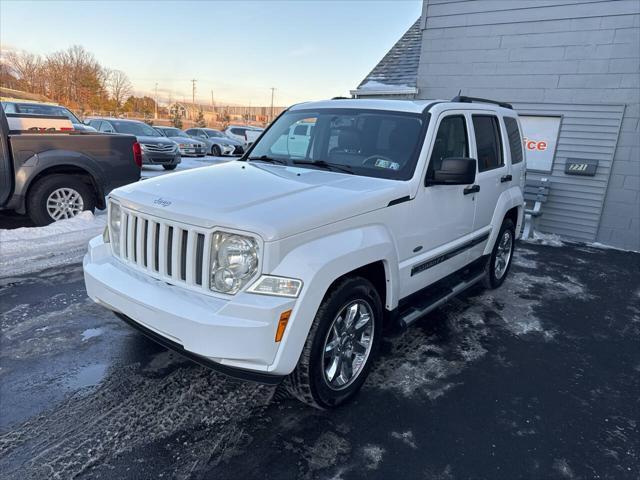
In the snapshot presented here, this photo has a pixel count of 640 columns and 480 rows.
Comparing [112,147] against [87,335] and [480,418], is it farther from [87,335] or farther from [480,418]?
[480,418]

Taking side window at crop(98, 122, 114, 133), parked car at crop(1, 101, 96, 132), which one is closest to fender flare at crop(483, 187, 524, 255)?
parked car at crop(1, 101, 96, 132)

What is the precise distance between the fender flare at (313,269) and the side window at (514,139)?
3.23 meters

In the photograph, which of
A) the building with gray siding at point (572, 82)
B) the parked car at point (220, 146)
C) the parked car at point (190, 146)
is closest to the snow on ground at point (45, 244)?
the building with gray siding at point (572, 82)

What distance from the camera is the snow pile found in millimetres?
5090

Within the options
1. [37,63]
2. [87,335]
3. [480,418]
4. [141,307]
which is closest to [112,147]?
[87,335]

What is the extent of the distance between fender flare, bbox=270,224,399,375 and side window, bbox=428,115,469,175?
3.74 feet

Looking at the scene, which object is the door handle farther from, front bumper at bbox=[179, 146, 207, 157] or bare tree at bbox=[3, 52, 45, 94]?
bare tree at bbox=[3, 52, 45, 94]

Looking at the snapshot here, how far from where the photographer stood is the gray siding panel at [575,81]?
299 inches

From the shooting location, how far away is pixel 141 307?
99.3 inches

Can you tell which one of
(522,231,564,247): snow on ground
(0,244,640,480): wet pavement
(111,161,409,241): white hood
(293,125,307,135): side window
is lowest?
(0,244,640,480): wet pavement

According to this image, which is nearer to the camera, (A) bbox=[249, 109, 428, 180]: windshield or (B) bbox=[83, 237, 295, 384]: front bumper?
(B) bbox=[83, 237, 295, 384]: front bumper

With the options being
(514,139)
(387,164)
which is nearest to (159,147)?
(514,139)

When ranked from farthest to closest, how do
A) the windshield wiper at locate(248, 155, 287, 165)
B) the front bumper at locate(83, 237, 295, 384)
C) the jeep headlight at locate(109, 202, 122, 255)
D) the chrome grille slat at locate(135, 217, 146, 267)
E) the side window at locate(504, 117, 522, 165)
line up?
the side window at locate(504, 117, 522, 165)
the windshield wiper at locate(248, 155, 287, 165)
the jeep headlight at locate(109, 202, 122, 255)
the chrome grille slat at locate(135, 217, 146, 267)
the front bumper at locate(83, 237, 295, 384)

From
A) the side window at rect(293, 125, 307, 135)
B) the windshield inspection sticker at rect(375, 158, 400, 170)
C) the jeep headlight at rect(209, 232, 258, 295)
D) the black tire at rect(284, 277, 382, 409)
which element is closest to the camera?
the jeep headlight at rect(209, 232, 258, 295)
